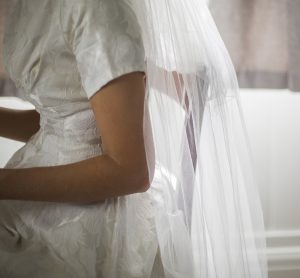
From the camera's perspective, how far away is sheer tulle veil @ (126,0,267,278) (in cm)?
70

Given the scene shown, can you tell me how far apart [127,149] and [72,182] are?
4.0 inches

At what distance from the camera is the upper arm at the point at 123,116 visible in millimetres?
601

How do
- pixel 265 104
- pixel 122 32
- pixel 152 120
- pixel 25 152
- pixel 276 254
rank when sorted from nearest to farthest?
1. pixel 122 32
2. pixel 152 120
3. pixel 25 152
4. pixel 265 104
5. pixel 276 254

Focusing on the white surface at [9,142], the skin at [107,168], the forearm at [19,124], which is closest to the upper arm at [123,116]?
the skin at [107,168]

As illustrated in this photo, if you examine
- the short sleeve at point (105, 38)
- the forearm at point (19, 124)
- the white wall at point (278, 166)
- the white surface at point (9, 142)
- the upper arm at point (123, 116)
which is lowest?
the white wall at point (278, 166)

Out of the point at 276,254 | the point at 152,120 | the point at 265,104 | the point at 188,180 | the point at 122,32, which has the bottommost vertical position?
the point at 276,254

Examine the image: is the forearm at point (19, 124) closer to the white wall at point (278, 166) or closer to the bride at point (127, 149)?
the bride at point (127, 149)

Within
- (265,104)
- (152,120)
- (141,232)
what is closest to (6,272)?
(141,232)

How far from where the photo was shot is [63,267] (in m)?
0.66

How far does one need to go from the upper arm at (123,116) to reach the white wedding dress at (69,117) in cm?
1

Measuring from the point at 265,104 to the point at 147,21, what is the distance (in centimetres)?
92

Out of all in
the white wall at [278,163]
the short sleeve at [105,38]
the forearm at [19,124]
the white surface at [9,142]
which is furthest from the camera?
the white wall at [278,163]

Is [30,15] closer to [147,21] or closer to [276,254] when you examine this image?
[147,21]

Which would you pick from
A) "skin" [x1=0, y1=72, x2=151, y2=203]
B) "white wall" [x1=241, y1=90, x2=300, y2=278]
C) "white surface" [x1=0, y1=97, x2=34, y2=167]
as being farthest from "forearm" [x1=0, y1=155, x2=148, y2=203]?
"white wall" [x1=241, y1=90, x2=300, y2=278]
